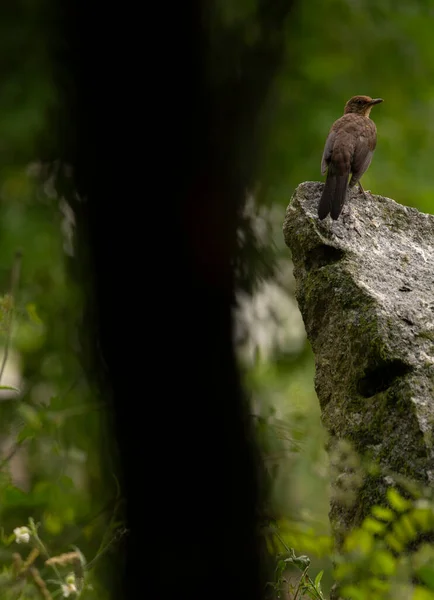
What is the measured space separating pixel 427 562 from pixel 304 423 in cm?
268

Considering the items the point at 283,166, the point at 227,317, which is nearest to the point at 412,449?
the point at 227,317

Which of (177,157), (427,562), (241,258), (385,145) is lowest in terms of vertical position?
(427,562)

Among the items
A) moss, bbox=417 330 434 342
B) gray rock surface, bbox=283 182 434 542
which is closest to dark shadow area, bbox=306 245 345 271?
gray rock surface, bbox=283 182 434 542

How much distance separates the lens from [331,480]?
2.66m

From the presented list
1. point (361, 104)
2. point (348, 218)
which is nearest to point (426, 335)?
point (348, 218)

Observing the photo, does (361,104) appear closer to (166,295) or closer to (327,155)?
(327,155)

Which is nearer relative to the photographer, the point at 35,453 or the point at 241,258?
the point at 241,258

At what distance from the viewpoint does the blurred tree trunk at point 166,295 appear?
11.2 ft

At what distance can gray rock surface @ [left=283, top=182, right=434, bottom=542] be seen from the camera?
2393 mm

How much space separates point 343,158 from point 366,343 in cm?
135

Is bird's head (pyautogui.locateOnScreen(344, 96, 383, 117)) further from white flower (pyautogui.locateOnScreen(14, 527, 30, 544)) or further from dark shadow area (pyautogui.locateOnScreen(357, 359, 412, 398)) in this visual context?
white flower (pyautogui.locateOnScreen(14, 527, 30, 544))

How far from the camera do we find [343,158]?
11.8 ft

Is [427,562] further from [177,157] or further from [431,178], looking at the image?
[431,178]

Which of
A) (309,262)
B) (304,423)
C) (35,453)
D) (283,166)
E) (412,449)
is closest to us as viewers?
(412,449)
